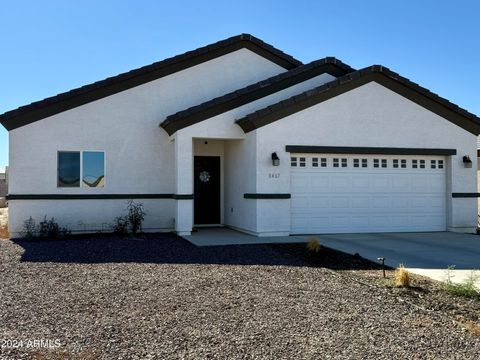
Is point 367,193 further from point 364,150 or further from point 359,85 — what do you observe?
point 359,85

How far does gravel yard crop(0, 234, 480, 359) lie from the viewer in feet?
16.1

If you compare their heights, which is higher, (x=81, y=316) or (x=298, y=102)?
(x=298, y=102)

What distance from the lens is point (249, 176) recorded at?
14.3 metres

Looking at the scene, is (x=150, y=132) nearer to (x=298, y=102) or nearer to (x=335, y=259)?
(x=298, y=102)

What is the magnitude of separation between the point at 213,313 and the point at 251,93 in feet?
33.2

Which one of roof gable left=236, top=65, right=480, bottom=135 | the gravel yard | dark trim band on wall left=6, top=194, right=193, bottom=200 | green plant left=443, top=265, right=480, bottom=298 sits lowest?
the gravel yard

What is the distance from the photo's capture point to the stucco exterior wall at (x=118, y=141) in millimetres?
14531

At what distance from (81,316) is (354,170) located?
35.1 ft

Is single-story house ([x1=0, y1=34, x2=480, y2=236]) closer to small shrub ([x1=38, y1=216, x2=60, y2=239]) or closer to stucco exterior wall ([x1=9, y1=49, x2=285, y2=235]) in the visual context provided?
stucco exterior wall ([x1=9, y1=49, x2=285, y2=235])

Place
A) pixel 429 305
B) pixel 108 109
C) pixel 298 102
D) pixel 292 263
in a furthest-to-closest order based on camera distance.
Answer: pixel 108 109 < pixel 298 102 < pixel 292 263 < pixel 429 305

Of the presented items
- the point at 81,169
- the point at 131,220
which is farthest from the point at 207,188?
the point at 81,169

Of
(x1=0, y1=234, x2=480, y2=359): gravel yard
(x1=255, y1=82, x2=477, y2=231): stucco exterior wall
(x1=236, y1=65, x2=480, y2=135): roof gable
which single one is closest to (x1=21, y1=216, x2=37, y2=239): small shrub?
(x1=0, y1=234, x2=480, y2=359): gravel yard

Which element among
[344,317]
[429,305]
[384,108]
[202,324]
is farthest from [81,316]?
[384,108]

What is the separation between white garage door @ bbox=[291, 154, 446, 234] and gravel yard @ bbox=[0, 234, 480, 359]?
4.59 m
